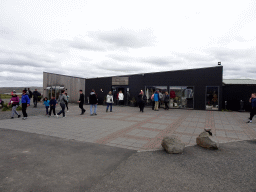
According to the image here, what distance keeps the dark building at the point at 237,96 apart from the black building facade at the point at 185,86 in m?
1.28

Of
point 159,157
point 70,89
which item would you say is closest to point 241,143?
point 159,157

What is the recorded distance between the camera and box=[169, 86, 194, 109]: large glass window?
53.4ft

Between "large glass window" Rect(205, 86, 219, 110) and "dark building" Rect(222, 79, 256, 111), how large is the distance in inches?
48.4

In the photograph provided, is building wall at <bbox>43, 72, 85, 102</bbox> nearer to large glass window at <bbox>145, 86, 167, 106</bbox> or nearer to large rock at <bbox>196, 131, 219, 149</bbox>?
large glass window at <bbox>145, 86, 167, 106</bbox>

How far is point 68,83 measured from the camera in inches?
930

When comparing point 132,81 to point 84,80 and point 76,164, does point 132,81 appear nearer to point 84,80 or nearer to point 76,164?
point 84,80

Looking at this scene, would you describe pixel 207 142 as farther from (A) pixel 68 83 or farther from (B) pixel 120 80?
(A) pixel 68 83

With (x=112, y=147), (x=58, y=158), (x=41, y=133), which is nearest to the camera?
(x=58, y=158)

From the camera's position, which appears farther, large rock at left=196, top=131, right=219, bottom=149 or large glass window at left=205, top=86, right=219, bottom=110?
large glass window at left=205, top=86, right=219, bottom=110

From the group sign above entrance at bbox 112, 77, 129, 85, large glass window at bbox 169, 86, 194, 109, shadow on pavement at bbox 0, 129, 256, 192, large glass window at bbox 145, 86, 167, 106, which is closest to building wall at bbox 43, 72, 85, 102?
sign above entrance at bbox 112, 77, 129, 85

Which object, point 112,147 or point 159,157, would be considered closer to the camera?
point 159,157

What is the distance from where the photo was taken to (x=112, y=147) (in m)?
4.68

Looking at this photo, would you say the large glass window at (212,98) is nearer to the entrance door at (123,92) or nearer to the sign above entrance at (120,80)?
the entrance door at (123,92)

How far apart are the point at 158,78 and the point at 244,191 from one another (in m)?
15.9
